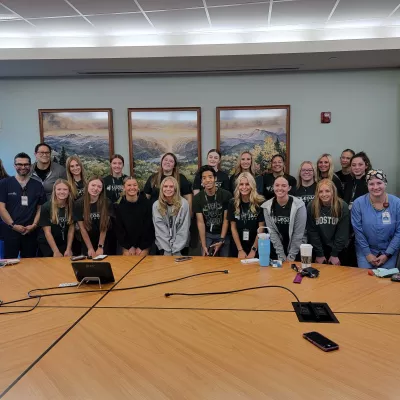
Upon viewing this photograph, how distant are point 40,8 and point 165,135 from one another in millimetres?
2135

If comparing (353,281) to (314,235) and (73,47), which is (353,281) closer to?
(314,235)

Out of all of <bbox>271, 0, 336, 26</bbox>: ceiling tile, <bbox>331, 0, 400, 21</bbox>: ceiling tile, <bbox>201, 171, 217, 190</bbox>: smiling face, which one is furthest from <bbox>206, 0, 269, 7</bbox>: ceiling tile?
<bbox>201, 171, 217, 190</bbox>: smiling face

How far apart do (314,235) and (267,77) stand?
8.68 feet

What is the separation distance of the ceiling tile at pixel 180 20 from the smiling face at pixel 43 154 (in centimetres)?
202

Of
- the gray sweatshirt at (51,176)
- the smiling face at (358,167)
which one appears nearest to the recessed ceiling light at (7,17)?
the gray sweatshirt at (51,176)

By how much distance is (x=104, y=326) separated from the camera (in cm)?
161

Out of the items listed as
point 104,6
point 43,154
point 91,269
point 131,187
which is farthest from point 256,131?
point 91,269

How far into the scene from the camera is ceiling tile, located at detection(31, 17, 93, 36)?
3.80 metres

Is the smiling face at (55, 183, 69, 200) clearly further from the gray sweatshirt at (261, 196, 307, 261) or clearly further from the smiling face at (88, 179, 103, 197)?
the gray sweatshirt at (261, 196, 307, 261)

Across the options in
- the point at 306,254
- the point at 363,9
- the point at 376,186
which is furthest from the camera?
the point at 363,9

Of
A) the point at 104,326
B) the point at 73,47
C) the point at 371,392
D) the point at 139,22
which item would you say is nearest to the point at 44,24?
the point at 73,47

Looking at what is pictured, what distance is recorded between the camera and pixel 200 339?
147 centimetres

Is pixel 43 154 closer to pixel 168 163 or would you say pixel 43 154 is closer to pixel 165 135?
pixel 168 163

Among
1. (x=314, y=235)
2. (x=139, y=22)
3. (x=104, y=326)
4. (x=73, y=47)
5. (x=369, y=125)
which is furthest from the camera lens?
(x=369, y=125)
